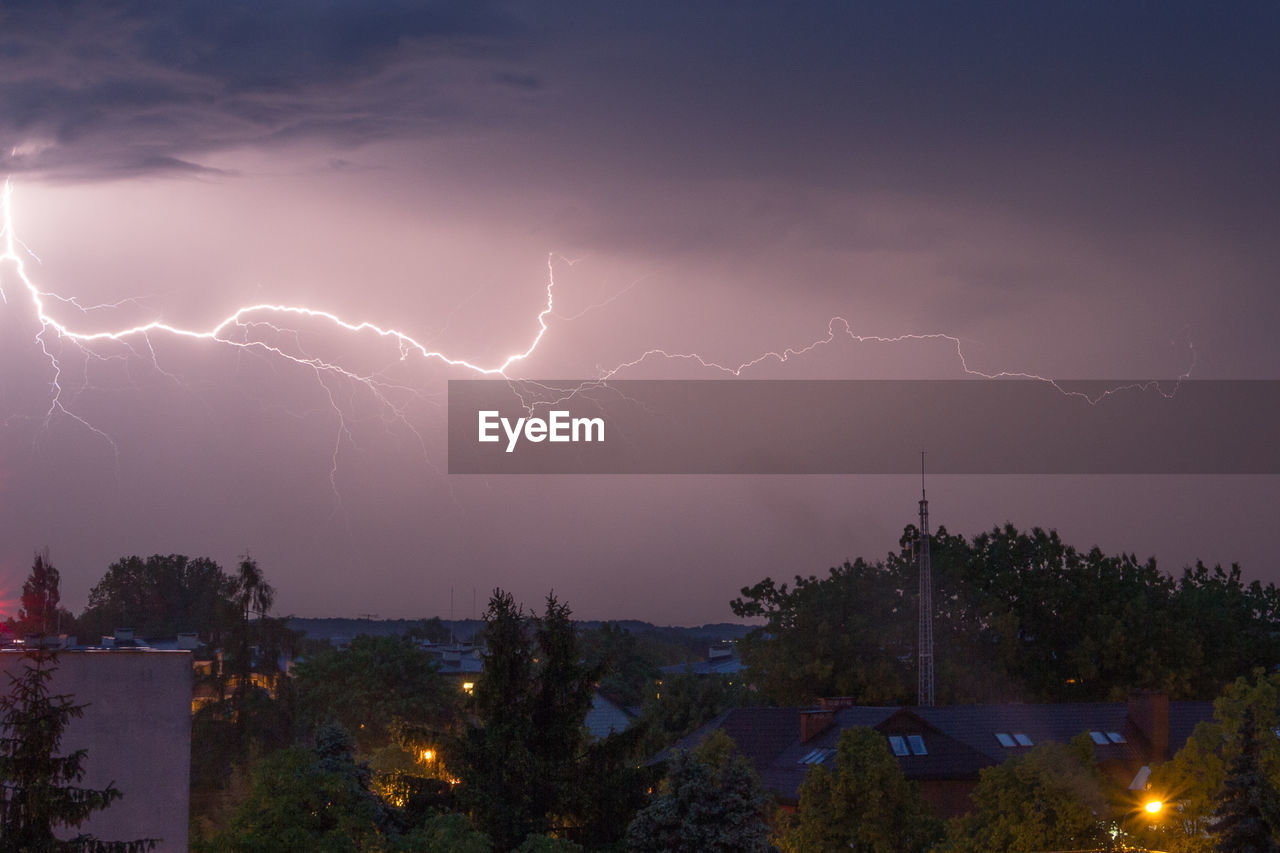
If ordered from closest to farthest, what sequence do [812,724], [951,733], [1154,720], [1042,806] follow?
[1042,806] → [1154,720] → [951,733] → [812,724]

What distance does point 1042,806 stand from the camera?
979 inches

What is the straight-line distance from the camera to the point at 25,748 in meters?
13.5

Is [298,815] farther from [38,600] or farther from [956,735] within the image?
[956,735]

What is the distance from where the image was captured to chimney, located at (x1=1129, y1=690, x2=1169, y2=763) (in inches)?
1631

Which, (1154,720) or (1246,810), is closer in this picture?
(1246,810)

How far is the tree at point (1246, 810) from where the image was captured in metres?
23.8

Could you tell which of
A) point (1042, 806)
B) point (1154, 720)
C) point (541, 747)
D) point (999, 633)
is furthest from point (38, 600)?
point (999, 633)

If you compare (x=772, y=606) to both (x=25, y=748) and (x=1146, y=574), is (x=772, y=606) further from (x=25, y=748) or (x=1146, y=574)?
(x=25, y=748)

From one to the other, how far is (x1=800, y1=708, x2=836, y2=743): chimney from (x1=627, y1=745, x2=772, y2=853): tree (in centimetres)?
2380

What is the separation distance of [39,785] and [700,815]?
9028mm

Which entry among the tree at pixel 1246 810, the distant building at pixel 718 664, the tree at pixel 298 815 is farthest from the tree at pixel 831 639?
the distant building at pixel 718 664

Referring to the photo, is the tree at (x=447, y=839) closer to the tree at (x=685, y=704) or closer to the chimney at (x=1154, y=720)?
the chimney at (x=1154, y=720)

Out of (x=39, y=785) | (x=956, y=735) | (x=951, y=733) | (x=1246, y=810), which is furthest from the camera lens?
(x=951, y=733)

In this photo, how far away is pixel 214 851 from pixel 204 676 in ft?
149
